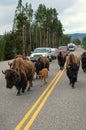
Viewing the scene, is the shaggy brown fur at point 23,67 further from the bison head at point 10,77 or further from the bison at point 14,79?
the bison head at point 10,77

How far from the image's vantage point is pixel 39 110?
11.0 m

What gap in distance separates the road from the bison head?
0.51 meters

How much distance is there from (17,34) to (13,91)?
95.3m

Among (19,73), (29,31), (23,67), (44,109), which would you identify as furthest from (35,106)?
(29,31)

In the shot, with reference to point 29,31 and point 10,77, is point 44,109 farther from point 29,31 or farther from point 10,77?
point 29,31

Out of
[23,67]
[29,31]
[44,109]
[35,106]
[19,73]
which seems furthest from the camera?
[29,31]

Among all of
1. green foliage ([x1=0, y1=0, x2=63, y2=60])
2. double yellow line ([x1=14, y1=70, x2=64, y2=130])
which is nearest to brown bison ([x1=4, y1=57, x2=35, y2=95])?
double yellow line ([x1=14, y1=70, x2=64, y2=130])

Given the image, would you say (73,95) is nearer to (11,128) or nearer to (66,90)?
(66,90)

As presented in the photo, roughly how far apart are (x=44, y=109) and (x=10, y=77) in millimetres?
3138

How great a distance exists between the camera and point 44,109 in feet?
36.6

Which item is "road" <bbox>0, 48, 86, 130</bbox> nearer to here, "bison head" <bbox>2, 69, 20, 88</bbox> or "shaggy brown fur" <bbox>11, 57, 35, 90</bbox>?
"bison head" <bbox>2, 69, 20, 88</bbox>

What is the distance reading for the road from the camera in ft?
29.6

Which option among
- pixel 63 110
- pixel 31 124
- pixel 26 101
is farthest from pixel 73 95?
pixel 31 124

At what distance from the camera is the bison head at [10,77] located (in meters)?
13.8
